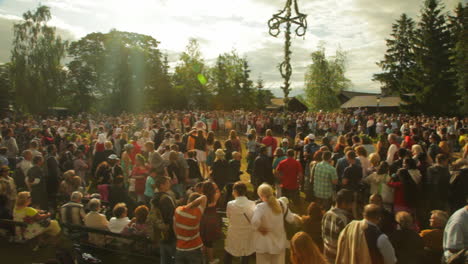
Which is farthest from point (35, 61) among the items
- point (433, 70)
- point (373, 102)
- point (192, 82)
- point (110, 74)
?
point (373, 102)

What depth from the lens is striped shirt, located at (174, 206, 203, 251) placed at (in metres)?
3.98

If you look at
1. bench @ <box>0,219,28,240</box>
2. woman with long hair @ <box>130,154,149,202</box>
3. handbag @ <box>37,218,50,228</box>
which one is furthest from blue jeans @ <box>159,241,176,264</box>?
bench @ <box>0,219,28,240</box>

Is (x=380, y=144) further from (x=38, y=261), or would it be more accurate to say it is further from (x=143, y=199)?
(x=38, y=261)

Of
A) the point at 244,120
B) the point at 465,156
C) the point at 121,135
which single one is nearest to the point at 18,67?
the point at 244,120

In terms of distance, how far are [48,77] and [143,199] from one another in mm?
34994

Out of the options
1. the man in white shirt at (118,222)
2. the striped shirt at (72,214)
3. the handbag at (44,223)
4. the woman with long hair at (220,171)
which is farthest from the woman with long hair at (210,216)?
the handbag at (44,223)

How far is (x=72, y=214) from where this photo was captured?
5434mm

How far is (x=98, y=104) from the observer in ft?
135

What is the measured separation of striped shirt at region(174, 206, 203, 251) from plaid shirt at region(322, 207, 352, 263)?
1.60m

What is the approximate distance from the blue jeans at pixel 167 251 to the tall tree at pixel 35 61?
121ft

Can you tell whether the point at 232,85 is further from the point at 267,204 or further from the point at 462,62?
the point at 267,204

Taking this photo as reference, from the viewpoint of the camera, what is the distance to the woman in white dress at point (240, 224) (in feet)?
14.1

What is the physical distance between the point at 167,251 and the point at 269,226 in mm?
1489

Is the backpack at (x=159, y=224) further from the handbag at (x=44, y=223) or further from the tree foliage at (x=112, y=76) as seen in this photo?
the tree foliage at (x=112, y=76)
